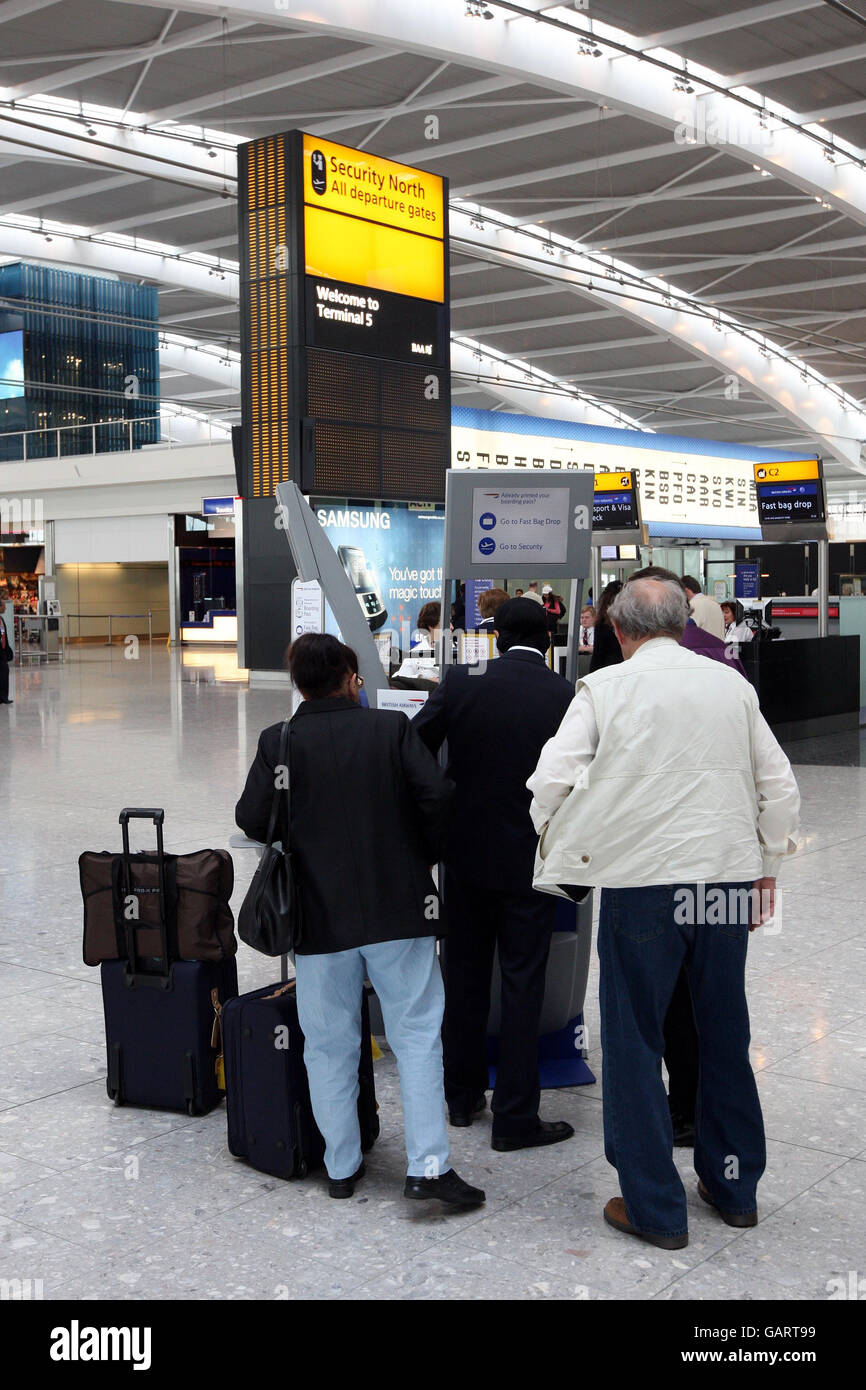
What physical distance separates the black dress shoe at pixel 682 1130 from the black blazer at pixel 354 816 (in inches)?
40.2

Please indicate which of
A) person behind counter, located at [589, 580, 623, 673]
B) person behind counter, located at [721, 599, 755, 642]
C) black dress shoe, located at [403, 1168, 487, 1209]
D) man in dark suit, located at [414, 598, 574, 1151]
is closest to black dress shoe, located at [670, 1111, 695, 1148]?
man in dark suit, located at [414, 598, 574, 1151]

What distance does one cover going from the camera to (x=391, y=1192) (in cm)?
369

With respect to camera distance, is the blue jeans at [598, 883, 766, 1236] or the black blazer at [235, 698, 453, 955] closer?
the blue jeans at [598, 883, 766, 1236]

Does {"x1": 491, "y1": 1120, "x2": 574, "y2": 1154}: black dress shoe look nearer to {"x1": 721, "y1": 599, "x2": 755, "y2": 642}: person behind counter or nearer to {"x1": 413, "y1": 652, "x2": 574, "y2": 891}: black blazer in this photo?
{"x1": 413, "y1": 652, "x2": 574, "y2": 891}: black blazer

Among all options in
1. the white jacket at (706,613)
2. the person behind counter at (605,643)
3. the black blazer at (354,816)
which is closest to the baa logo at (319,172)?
the person behind counter at (605,643)

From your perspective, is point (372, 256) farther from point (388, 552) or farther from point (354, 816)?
point (354, 816)

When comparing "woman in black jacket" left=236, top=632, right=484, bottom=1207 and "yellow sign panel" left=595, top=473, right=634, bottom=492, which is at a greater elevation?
"yellow sign panel" left=595, top=473, right=634, bottom=492

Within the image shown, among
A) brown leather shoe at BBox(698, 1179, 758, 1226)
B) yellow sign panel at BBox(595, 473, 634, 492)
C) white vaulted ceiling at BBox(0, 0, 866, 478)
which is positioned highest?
white vaulted ceiling at BBox(0, 0, 866, 478)

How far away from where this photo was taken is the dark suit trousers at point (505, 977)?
3920 mm

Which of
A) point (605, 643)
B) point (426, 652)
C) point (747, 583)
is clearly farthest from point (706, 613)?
point (747, 583)

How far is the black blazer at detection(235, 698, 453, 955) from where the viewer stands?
3535mm

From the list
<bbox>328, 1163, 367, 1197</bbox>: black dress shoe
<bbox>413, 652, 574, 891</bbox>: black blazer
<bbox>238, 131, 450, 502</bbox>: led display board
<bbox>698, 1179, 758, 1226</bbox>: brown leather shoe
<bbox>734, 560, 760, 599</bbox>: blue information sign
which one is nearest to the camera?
<bbox>698, 1179, 758, 1226</bbox>: brown leather shoe

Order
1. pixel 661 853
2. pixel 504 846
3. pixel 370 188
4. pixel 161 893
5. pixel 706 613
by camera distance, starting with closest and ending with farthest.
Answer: pixel 661 853 → pixel 504 846 → pixel 161 893 → pixel 706 613 → pixel 370 188

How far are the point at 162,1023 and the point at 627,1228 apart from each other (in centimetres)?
161
